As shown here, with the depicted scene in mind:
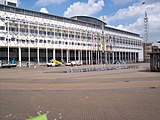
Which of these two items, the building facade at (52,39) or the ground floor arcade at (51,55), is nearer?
the building facade at (52,39)

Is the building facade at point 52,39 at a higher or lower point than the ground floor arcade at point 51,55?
higher

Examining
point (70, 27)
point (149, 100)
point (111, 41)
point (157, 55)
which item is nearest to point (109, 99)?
point (149, 100)

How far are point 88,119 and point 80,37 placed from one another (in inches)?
2922

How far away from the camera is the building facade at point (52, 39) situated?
194 ft

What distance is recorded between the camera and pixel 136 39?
4614 inches

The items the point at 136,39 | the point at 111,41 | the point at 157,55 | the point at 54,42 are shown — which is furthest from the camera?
the point at 136,39

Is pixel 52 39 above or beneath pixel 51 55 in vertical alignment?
above

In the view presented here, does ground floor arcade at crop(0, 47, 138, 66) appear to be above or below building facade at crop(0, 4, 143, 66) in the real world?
below

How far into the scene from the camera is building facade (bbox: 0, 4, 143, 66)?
5922 centimetres

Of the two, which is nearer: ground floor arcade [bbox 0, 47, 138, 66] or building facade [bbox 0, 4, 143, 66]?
building facade [bbox 0, 4, 143, 66]

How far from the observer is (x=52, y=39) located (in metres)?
69.3

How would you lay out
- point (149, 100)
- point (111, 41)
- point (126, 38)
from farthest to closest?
1. point (126, 38)
2. point (111, 41)
3. point (149, 100)

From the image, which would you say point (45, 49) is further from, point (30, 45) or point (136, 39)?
point (136, 39)

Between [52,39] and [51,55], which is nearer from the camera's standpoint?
[52,39]
